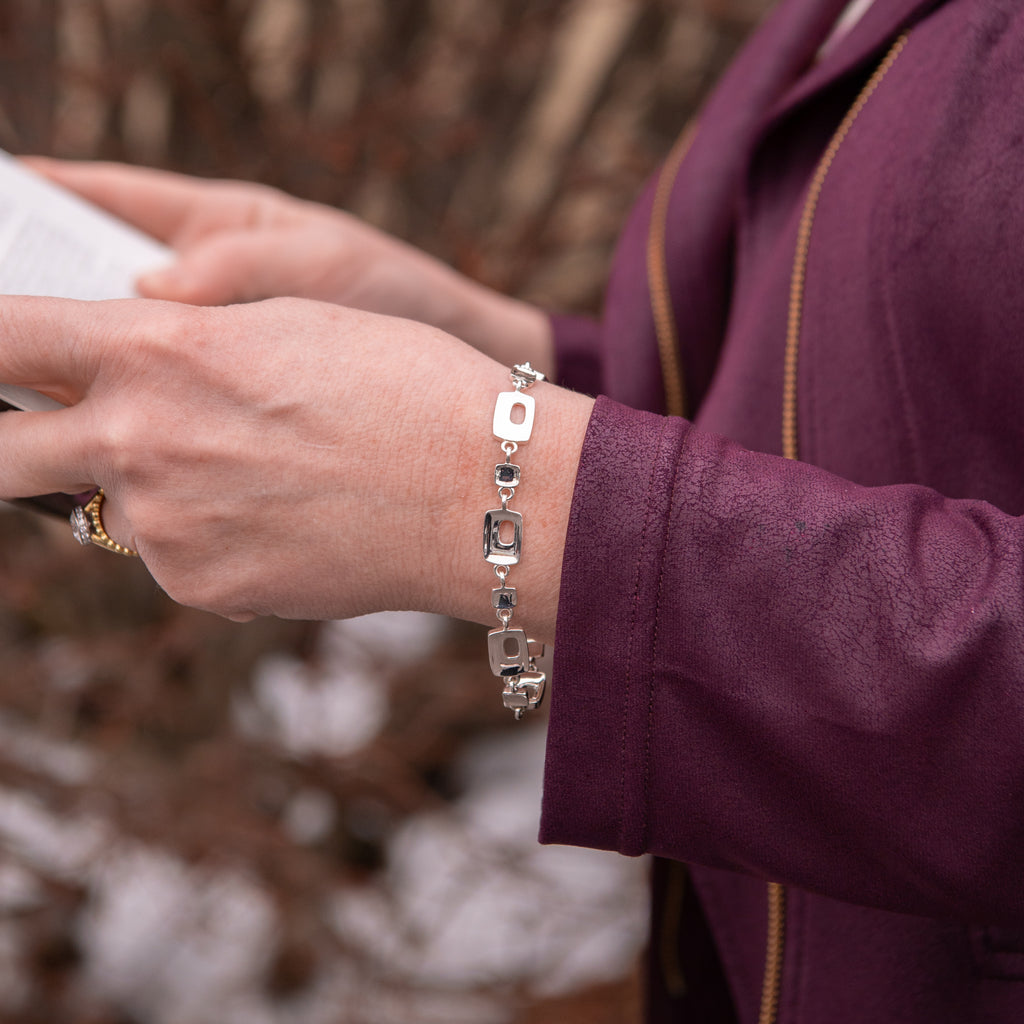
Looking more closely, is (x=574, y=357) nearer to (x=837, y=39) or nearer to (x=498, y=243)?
(x=837, y=39)

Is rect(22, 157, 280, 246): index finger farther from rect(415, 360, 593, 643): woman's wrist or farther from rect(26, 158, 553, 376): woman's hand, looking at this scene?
rect(415, 360, 593, 643): woman's wrist

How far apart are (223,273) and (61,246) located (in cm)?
13

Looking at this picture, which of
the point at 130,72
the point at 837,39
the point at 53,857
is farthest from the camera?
the point at 53,857

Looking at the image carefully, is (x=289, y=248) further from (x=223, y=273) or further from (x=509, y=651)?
(x=509, y=651)

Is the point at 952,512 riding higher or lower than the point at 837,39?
lower

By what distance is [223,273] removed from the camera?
0.74m

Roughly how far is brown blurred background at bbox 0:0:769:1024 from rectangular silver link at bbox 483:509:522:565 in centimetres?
96

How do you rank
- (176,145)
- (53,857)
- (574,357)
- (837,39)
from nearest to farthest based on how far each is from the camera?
(837,39) < (574,357) < (176,145) < (53,857)

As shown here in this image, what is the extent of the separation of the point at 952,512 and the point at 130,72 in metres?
1.15

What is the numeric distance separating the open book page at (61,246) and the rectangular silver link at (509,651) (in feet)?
1.40

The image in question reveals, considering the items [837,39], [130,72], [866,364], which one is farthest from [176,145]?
[866,364]

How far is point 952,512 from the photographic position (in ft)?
1.30

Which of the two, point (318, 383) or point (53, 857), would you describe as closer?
point (318, 383)

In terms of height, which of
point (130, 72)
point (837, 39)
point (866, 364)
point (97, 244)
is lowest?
point (866, 364)
